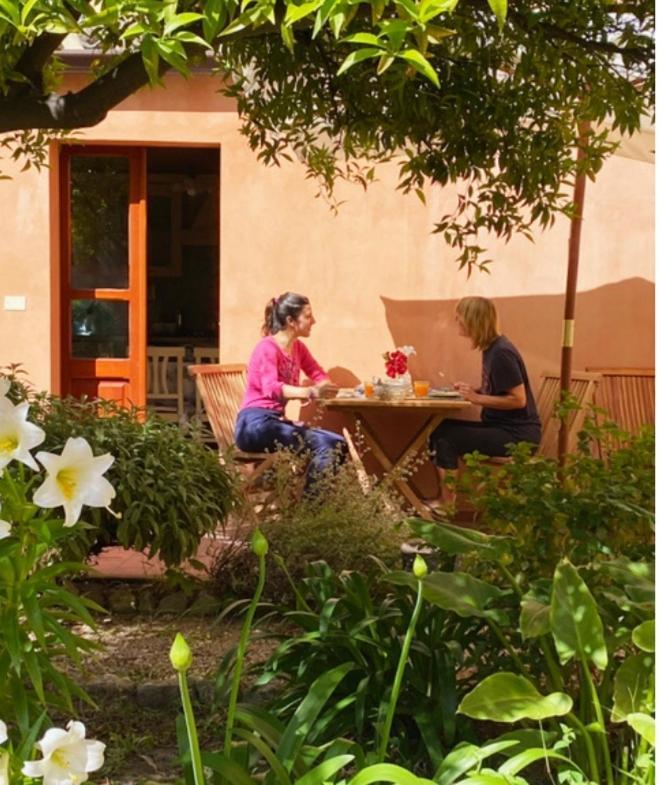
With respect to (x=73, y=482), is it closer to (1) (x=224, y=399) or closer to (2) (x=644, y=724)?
(2) (x=644, y=724)

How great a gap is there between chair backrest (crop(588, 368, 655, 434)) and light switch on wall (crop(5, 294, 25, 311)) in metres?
4.02

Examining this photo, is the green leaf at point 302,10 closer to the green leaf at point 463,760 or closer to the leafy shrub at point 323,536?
the green leaf at point 463,760

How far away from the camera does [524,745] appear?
97.8 inches

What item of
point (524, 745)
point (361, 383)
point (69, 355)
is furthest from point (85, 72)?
point (524, 745)

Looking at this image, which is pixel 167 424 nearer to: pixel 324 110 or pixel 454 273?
pixel 324 110

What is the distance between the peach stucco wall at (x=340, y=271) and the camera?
7.55 meters

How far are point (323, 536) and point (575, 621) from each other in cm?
217

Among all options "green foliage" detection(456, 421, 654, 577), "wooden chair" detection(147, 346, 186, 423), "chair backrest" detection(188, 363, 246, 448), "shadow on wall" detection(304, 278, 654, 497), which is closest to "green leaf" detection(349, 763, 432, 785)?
"green foliage" detection(456, 421, 654, 577)

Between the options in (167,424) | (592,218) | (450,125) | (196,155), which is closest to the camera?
(450,125)

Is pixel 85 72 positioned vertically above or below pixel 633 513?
above

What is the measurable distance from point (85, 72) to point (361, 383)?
2846mm

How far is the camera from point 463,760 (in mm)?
Answer: 2287

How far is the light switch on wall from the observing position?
7672 mm

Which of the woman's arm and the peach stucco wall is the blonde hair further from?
the peach stucco wall
